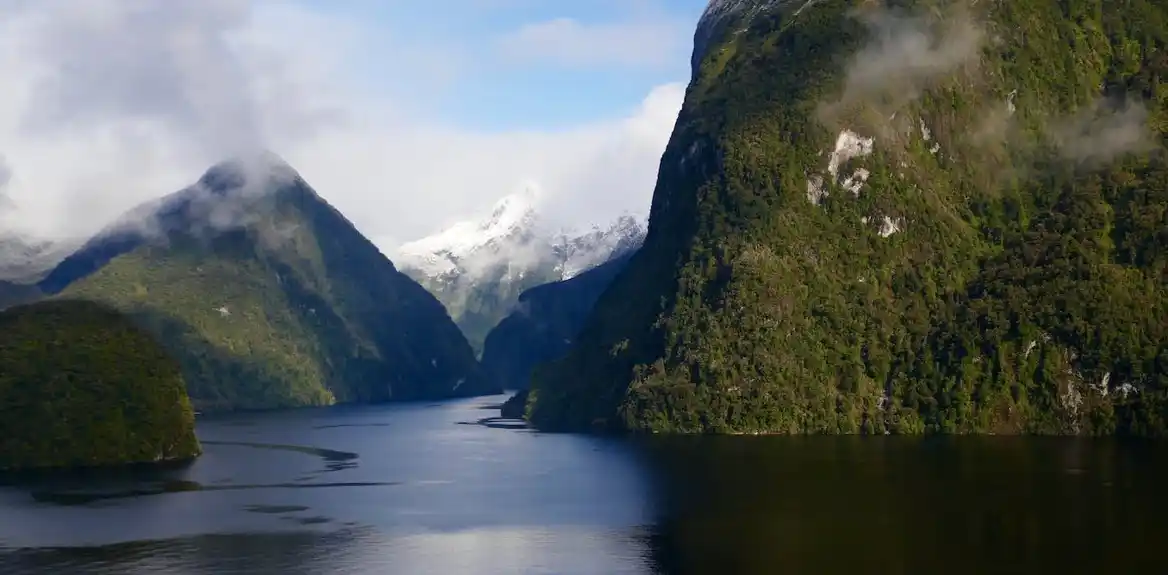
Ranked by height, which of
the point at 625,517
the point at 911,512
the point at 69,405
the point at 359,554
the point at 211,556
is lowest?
the point at 211,556

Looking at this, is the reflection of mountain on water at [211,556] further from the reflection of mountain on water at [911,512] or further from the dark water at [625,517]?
the reflection of mountain on water at [911,512]

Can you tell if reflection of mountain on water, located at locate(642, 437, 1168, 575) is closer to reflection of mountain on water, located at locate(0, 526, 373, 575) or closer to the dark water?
the dark water

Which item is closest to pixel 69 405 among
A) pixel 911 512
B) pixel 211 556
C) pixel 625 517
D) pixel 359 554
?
pixel 211 556

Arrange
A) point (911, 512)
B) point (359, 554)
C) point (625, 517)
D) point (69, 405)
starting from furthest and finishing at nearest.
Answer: point (69, 405) < point (625, 517) < point (911, 512) < point (359, 554)

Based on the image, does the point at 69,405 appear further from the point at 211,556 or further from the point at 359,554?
the point at 359,554

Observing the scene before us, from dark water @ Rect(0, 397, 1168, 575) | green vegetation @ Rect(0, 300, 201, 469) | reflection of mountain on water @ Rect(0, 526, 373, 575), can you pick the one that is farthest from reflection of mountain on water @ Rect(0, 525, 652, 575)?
green vegetation @ Rect(0, 300, 201, 469)

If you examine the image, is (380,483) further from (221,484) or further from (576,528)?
(576,528)

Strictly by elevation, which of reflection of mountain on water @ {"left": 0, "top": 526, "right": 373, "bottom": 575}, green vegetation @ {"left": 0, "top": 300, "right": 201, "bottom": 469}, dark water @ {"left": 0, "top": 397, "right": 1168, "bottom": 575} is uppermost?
green vegetation @ {"left": 0, "top": 300, "right": 201, "bottom": 469}

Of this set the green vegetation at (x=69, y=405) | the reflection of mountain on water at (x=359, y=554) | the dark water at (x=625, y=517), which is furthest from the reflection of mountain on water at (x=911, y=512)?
the green vegetation at (x=69, y=405)

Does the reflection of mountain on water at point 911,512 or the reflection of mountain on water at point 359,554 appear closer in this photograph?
the reflection of mountain on water at point 911,512
